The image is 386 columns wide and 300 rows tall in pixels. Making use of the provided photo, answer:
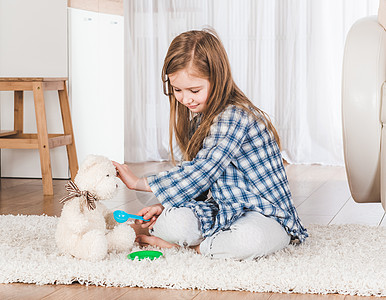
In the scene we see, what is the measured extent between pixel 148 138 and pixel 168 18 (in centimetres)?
75

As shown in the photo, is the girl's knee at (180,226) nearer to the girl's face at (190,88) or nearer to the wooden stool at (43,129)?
the girl's face at (190,88)

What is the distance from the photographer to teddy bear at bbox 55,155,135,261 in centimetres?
137

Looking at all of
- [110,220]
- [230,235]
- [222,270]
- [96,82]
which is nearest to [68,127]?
[96,82]

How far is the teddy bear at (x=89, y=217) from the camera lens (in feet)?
4.50

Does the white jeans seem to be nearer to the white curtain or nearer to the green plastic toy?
the green plastic toy

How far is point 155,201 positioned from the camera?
2.32 m

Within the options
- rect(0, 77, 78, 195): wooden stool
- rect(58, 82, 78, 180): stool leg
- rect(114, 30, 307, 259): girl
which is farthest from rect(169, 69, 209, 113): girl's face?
rect(58, 82, 78, 180): stool leg

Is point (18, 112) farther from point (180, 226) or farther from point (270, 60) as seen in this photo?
point (180, 226)

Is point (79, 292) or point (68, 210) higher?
point (68, 210)

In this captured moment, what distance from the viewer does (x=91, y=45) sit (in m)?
3.14

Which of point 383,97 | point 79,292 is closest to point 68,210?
point 79,292

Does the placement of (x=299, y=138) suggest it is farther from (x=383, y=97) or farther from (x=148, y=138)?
(x=383, y=97)

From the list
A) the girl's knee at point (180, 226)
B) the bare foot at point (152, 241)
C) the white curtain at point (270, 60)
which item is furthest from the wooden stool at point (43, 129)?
the girl's knee at point (180, 226)

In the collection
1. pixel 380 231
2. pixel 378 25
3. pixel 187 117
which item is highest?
pixel 378 25
